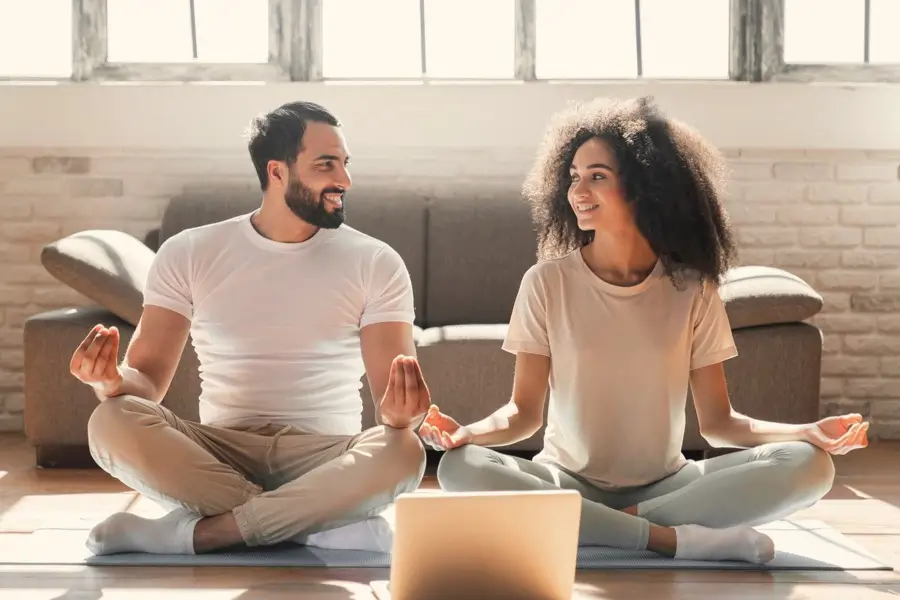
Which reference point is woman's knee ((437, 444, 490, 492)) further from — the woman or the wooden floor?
the wooden floor

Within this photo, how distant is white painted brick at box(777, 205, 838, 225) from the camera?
4652 mm

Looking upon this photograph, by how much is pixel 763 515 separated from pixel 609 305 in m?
0.53

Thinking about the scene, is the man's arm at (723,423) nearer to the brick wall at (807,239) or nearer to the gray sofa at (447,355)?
the gray sofa at (447,355)

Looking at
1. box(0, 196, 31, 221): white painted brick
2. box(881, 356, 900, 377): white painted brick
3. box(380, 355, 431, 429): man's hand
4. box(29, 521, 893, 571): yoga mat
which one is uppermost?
box(0, 196, 31, 221): white painted brick

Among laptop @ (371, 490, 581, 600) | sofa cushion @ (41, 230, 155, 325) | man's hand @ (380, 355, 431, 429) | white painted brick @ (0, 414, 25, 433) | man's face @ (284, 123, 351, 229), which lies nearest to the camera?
laptop @ (371, 490, 581, 600)

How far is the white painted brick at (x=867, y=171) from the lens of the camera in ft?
15.3

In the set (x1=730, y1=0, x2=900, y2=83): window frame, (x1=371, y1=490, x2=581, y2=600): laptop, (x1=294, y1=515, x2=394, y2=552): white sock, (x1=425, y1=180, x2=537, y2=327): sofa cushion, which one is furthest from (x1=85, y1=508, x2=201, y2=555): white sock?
(x1=730, y1=0, x2=900, y2=83): window frame

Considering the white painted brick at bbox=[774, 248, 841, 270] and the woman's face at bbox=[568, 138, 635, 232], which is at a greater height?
the woman's face at bbox=[568, 138, 635, 232]

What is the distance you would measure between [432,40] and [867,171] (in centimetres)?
169

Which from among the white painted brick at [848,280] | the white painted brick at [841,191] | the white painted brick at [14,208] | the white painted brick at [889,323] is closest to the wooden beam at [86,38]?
the white painted brick at [14,208]

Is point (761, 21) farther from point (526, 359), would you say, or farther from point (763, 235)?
point (526, 359)

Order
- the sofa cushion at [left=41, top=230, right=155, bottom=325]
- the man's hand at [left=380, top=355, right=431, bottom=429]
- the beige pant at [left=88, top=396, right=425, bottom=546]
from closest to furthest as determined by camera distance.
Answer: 1. the man's hand at [left=380, top=355, right=431, bottom=429]
2. the beige pant at [left=88, top=396, right=425, bottom=546]
3. the sofa cushion at [left=41, top=230, right=155, bottom=325]

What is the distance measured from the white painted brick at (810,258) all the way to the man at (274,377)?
2.33 metres

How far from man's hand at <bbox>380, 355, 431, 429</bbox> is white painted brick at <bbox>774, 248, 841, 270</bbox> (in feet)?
8.46
